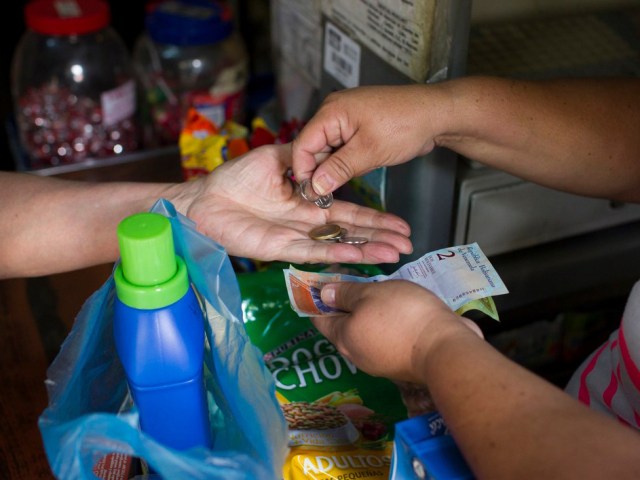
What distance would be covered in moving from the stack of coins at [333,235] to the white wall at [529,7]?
0.47m

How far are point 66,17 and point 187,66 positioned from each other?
28 cm

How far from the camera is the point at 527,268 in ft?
4.23

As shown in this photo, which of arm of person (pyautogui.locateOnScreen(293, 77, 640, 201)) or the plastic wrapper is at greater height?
arm of person (pyautogui.locateOnScreen(293, 77, 640, 201))

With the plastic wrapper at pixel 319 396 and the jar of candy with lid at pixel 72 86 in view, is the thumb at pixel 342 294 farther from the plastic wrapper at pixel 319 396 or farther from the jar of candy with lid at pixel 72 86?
the jar of candy with lid at pixel 72 86

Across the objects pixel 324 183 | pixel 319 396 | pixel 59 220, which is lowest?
pixel 319 396

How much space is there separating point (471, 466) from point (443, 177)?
56cm

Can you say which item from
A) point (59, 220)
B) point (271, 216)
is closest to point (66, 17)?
point (59, 220)

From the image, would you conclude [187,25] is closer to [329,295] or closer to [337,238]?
[337,238]

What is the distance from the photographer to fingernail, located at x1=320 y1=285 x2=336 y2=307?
85 cm

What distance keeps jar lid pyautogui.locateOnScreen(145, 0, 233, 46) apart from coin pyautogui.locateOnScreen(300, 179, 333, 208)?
2.04ft

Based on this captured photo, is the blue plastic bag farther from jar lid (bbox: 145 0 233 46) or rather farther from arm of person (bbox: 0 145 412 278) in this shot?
jar lid (bbox: 145 0 233 46)

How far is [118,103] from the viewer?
1.55 metres

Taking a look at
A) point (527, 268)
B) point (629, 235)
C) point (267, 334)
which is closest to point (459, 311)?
point (267, 334)

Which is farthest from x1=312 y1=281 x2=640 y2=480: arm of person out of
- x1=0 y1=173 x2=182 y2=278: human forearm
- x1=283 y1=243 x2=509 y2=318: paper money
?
x1=0 y1=173 x2=182 y2=278: human forearm
